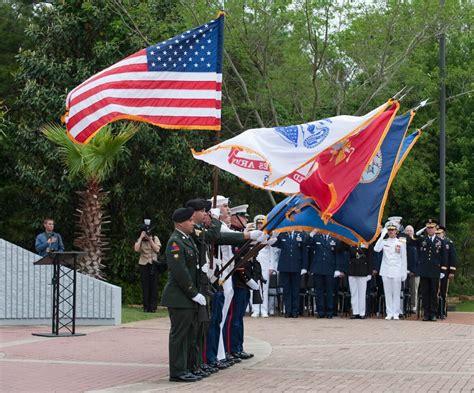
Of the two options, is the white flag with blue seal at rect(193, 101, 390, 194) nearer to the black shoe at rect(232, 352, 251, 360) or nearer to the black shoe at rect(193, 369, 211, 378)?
the black shoe at rect(232, 352, 251, 360)

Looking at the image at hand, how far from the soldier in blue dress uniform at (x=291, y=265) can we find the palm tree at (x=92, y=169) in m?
4.01

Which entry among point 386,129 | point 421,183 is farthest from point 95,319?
point 421,183

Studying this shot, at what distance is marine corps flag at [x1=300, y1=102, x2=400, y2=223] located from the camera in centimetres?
1152

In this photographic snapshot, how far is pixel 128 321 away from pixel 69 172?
16.7 feet

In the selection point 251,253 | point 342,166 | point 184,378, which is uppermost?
point 342,166

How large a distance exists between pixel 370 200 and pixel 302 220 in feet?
3.19

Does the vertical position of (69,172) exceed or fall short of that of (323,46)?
it falls short

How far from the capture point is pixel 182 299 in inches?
432

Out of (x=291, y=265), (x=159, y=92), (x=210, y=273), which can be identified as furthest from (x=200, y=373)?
(x=291, y=265)

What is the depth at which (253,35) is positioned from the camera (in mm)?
23000

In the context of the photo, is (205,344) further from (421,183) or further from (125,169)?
(421,183)

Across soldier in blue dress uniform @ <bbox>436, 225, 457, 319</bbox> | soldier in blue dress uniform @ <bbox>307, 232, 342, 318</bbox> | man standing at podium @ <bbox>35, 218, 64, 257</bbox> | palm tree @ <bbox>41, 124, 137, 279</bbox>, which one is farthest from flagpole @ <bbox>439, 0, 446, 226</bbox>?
man standing at podium @ <bbox>35, 218, 64, 257</bbox>

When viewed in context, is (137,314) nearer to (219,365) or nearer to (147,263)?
(147,263)

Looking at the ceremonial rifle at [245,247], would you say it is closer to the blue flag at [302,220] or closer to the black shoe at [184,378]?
the blue flag at [302,220]
